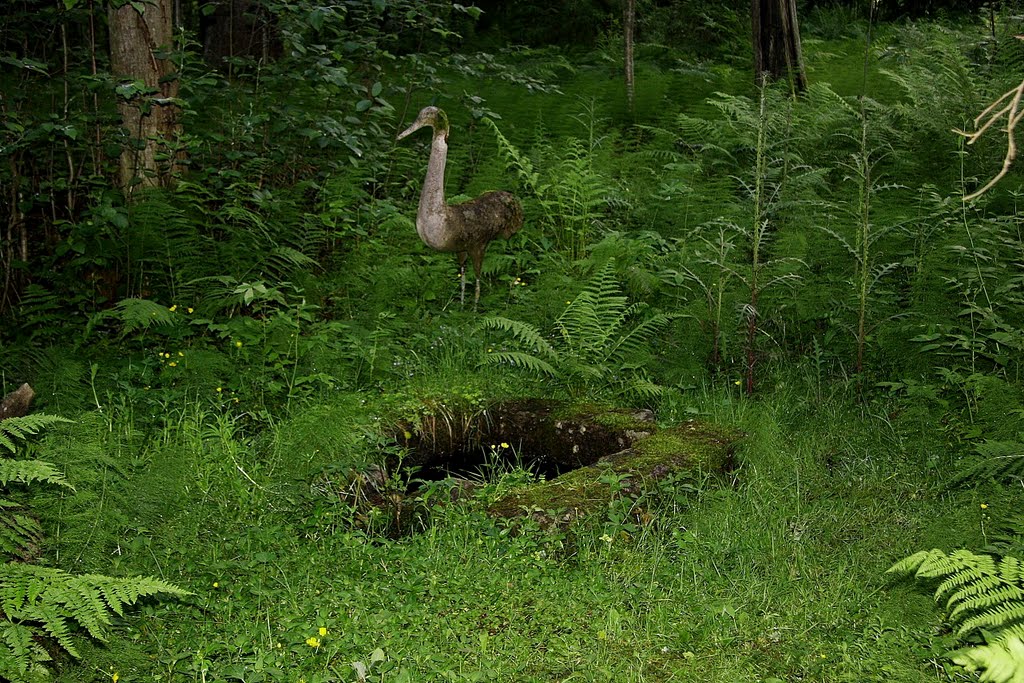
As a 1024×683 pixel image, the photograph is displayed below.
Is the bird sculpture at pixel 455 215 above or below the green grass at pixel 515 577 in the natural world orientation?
above

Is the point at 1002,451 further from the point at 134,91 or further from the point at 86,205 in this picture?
the point at 86,205

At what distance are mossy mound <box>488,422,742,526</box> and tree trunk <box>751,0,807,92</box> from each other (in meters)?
5.87

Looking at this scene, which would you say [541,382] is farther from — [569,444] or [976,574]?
[976,574]

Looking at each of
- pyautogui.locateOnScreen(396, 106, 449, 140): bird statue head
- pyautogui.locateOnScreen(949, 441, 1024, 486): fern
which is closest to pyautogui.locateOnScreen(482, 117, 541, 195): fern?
pyautogui.locateOnScreen(396, 106, 449, 140): bird statue head

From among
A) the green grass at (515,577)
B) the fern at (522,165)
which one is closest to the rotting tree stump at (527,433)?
the green grass at (515,577)

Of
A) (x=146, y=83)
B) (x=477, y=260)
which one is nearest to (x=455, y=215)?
(x=477, y=260)

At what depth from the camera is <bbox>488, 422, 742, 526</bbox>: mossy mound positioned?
13.7 feet

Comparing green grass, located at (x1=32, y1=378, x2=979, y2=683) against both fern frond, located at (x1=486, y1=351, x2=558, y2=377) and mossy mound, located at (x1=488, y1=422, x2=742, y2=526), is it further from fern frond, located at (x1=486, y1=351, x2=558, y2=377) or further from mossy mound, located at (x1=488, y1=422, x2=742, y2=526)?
fern frond, located at (x1=486, y1=351, x2=558, y2=377)

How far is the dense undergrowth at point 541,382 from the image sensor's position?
344 centimetres

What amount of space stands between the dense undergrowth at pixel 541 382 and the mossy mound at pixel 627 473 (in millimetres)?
115

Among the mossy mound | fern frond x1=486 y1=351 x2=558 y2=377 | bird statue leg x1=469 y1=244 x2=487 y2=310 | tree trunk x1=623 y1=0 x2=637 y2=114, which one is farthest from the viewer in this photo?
tree trunk x1=623 y1=0 x2=637 y2=114

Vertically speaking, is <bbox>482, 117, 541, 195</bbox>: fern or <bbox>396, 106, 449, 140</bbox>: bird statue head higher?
<bbox>396, 106, 449, 140</bbox>: bird statue head

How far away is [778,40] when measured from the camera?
9680 millimetres

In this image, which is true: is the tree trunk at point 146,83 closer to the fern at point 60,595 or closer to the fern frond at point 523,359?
the fern frond at point 523,359
